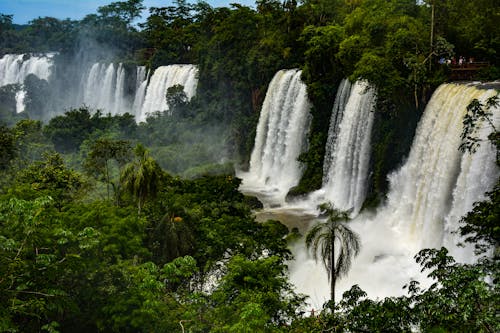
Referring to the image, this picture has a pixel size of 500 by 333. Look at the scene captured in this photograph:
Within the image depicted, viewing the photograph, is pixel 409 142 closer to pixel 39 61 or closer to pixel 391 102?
pixel 391 102

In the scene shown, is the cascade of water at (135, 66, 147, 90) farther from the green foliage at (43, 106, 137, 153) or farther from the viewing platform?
the viewing platform

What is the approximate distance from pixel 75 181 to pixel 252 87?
2032 centimetres

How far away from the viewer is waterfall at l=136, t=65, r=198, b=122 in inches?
1821

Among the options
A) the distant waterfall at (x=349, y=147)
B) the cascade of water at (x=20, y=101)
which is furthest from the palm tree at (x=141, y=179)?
the cascade of water at (x=20, y=101)

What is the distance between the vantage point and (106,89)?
191 feet

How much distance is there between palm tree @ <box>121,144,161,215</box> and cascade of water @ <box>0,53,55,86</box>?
55.0 m

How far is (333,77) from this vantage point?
28562mm

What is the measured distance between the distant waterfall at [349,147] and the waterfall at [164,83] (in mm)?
20907

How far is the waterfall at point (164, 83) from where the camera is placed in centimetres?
4625

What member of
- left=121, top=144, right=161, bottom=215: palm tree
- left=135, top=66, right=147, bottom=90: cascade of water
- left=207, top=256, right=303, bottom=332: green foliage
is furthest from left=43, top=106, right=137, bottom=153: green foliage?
left=207, top=256, right=303, bottom=332: green foliage

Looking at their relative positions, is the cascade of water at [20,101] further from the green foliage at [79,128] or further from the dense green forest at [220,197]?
the green foliage at [79,128]

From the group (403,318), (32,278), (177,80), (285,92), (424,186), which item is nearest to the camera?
(403,318)

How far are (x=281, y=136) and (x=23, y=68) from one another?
1889 inches

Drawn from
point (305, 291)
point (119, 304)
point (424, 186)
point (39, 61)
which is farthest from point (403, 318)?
point (39, 61)
